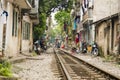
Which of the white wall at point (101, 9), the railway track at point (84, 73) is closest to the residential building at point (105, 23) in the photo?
the white wall at point (101, 9)

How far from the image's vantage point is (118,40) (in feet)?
84.0

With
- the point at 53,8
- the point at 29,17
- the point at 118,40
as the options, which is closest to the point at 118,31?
the point at 118,40

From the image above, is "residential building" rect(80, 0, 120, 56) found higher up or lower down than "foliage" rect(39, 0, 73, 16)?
lower down

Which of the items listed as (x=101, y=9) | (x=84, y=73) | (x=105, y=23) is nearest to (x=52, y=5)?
(x=101, y=9)

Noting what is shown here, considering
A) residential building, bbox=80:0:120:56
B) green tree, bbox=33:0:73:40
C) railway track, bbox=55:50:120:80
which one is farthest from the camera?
green tree, bbox=33:0:73:40

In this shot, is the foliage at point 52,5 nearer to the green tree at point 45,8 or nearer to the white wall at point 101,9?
the green tree at point 45,8

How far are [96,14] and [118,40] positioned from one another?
679 inches

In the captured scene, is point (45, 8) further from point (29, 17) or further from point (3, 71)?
point (3, 71)

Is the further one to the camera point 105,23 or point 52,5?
point 52,5

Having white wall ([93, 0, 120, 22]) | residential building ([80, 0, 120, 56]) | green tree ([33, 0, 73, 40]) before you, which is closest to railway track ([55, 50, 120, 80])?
residential building ([80, 0, 120, 56])

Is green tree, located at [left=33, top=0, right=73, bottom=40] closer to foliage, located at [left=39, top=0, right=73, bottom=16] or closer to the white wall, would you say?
foliage, located at [left=39, top=0, right=73, bottom=16]

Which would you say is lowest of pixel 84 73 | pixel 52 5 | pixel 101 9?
pixel 84 73

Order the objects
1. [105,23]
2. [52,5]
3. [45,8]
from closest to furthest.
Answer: [105,23], [45,8], [52,5]

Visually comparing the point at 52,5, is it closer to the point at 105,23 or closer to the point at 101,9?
the point at 101,9
